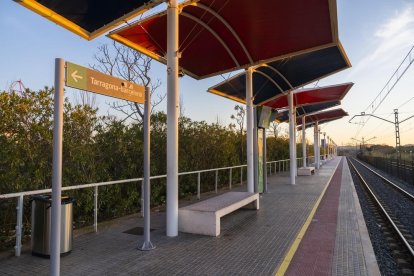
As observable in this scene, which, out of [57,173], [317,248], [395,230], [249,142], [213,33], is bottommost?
[395,230]

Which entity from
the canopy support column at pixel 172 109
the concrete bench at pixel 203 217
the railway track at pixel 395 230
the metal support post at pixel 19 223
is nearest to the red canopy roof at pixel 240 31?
the canopy support column at pixel 172 109

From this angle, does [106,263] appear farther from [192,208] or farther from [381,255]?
[381,255]

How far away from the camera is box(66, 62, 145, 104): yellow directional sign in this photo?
3589mm

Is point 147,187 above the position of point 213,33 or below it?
below

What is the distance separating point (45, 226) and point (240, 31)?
19.6ft

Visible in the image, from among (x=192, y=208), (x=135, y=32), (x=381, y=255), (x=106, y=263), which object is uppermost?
(x=135, y=32)

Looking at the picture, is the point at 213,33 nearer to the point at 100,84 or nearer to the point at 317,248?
the point at 100,84

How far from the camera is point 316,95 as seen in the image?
17031mm

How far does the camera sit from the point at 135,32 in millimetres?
7277

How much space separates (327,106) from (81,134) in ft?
59.7

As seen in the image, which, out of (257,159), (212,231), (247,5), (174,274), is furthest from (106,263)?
(257,159)

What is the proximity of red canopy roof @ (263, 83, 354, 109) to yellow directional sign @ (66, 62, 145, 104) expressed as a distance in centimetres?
1193

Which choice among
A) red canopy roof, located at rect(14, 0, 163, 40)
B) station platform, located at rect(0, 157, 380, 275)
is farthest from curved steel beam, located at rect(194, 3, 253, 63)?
station platform, located at rect(0, 157, 380, 275)

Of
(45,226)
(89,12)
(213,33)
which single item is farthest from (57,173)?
(213,33)
